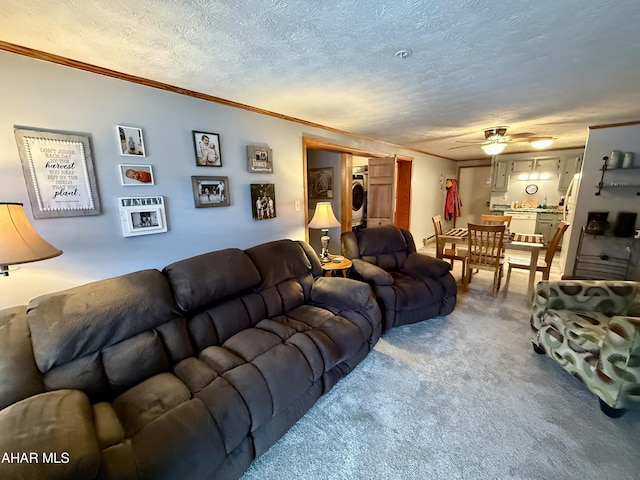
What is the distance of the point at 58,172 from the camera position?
1581 millimetres

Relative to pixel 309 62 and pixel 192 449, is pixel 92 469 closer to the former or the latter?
pixel 192 449

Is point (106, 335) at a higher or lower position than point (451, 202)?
lower

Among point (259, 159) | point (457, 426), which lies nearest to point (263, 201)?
point (259, 159)

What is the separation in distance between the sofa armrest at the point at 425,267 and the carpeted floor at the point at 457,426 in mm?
776

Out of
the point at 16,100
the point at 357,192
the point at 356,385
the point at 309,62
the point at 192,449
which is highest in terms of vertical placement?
the point at 309,62

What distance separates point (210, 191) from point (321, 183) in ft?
8.92

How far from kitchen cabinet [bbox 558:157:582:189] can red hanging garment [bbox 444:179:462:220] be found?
6.85ft

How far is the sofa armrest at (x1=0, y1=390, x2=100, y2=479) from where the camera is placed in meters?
0.76

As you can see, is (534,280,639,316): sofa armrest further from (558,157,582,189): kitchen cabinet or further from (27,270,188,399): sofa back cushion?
(558,157,582,189): kitchen cabinet

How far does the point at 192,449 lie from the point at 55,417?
1.66ft

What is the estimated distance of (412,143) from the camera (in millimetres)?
4645

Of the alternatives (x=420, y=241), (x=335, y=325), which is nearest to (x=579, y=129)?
(x=420, y=241)

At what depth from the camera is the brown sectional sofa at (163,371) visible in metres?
0.92

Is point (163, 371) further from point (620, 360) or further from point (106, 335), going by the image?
point (620, 360)
